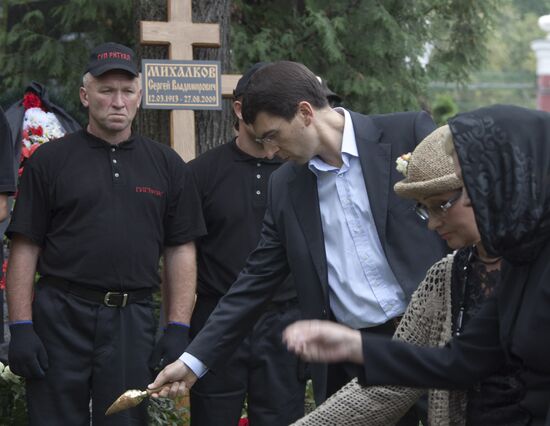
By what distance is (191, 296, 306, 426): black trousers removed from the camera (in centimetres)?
573

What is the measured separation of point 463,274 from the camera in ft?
11.9

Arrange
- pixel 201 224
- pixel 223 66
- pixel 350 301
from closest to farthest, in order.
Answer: pixel 350 301, pixel 201 224, pixel 223 66

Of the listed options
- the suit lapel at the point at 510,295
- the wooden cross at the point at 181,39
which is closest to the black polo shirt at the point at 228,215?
the wooden cross at the point at 181,39

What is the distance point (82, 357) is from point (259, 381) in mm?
915

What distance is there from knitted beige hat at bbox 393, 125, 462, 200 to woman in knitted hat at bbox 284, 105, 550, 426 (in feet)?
1.21

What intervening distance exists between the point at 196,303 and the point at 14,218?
109cm

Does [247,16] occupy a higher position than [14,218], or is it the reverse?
[247,16]

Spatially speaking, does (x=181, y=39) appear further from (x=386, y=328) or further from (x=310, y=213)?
(x=386, y=328)

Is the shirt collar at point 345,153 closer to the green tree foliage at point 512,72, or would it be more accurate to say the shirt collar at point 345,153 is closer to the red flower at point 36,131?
the red flower at point 36,131

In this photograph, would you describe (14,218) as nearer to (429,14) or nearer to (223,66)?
(223,66)

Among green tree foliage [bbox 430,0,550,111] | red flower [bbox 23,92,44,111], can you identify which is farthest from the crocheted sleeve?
green tree foliage [bbox 430,0,550,111]

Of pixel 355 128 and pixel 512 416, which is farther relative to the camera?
pixel 355 128

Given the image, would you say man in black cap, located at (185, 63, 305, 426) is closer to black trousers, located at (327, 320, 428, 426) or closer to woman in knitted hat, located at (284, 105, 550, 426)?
black trousers, located at (327, 320, 428, 426)

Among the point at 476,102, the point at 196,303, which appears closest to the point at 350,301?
the point at 196,303
